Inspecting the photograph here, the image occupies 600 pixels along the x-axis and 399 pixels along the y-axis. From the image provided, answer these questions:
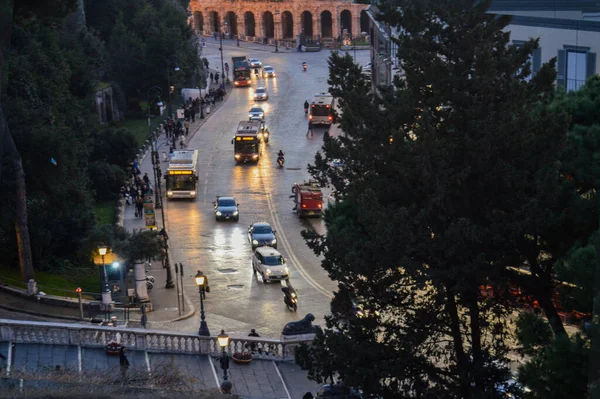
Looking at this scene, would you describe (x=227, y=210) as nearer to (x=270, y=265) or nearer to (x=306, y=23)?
(x=270, y=265)

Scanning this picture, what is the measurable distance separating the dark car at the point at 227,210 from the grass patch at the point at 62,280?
14.7 m

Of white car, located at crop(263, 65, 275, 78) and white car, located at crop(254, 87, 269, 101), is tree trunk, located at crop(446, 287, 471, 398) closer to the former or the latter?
white car, located at crop(254, 87, 269, 101)

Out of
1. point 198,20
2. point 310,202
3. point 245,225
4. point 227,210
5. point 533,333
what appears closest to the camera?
point 533,333

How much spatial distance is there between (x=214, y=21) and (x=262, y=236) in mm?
130551

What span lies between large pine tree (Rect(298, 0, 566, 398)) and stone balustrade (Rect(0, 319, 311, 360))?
5.61 m

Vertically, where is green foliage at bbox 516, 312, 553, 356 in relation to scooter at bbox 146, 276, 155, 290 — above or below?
above

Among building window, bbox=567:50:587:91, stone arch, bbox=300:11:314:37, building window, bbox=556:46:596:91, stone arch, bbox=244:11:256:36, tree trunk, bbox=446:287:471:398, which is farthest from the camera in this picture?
stone arch, bbox=244:11:256:36

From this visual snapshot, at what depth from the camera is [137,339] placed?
3306cm

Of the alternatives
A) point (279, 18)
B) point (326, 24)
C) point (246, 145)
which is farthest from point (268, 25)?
point (246, 145)

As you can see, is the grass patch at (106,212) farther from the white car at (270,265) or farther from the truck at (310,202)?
the white car at (270,265)

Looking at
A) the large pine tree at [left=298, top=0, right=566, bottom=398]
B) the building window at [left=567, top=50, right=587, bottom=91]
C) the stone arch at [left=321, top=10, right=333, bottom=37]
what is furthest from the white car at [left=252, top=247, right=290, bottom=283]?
the stone arch at [left=321, top=10, right=333, bottom=37]

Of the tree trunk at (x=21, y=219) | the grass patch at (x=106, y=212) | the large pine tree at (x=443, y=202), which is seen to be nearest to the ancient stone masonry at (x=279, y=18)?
the grass patch at (x=106, y=212)

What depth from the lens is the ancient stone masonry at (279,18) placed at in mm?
170875

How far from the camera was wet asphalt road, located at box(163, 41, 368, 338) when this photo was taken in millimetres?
45438
